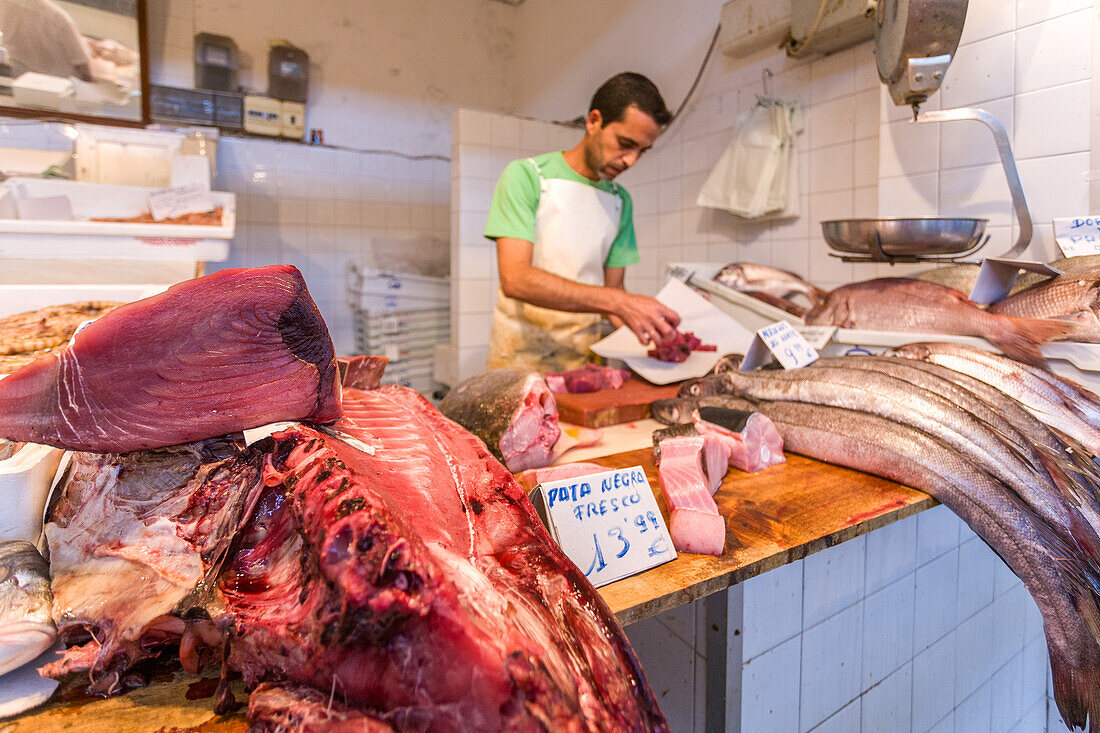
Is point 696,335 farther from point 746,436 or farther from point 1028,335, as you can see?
point 746,436

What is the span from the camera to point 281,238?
605 cm

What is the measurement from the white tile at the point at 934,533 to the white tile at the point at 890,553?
45 millimetres

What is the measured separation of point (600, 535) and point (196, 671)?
2.22 feet

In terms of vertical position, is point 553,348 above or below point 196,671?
above

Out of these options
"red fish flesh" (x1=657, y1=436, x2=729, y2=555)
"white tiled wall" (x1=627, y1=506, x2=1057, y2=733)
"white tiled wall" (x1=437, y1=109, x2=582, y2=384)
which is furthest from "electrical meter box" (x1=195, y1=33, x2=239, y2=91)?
"white tiled wall" (x1=627, y1=506, x2=1057, y2=733)

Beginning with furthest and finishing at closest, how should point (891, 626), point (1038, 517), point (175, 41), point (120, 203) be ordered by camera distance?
point (175, 41), point (120, 203), point (891, 626), point (1038, 517)

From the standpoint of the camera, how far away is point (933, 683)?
220 centimetres

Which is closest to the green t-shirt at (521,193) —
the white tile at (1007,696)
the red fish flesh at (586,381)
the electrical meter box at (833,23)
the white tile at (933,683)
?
the red fish flesh at (586,381)

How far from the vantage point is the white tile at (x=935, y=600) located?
2.11m

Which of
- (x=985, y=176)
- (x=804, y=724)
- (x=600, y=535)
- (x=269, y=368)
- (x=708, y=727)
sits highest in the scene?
(x=985, y=176)

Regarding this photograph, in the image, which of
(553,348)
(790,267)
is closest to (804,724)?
(553,348)

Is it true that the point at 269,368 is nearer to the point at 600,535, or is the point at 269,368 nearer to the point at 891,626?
the point at 600,535

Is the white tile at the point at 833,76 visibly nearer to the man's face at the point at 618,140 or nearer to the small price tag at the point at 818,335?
the man's face at the point at 618,140

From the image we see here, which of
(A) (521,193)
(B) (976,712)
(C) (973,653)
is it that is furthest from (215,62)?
(B) (976,712)
